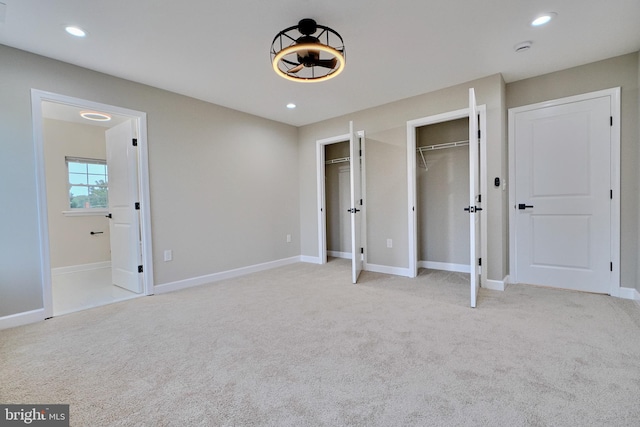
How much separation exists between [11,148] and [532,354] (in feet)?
15.1

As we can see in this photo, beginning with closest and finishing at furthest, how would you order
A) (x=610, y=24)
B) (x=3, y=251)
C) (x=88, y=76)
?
(x=610, y=24) < (x=3, y=251) < (x=88, y=76)

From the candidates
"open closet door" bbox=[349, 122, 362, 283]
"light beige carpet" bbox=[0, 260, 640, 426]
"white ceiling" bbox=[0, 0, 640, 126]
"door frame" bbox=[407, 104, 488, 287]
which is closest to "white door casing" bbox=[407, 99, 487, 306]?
"door frame" bbox=[407, 104, 488, 287]

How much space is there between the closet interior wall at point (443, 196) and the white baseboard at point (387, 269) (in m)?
0.64

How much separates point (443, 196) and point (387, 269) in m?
1.47

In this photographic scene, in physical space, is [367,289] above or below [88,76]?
below

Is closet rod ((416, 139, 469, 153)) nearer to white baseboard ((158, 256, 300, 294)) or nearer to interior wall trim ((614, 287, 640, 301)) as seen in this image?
interior wall trim ((614, 287, 640, 301))

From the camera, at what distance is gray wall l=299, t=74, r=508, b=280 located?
11.3 ft

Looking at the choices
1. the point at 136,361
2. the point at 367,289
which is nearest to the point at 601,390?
the point at 367,289

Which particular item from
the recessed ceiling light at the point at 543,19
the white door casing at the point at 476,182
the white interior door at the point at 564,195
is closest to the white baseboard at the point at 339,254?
the white door casing at the point at 476,182

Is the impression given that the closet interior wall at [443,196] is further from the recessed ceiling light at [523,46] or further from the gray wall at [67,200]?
the gray wall at [67,200]

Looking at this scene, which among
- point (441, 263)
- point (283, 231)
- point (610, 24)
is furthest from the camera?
point (283, 231)

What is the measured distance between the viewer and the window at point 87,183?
5125mm

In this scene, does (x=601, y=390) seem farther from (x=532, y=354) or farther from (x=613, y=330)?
(x=613, y=330)

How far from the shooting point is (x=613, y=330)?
229cm
